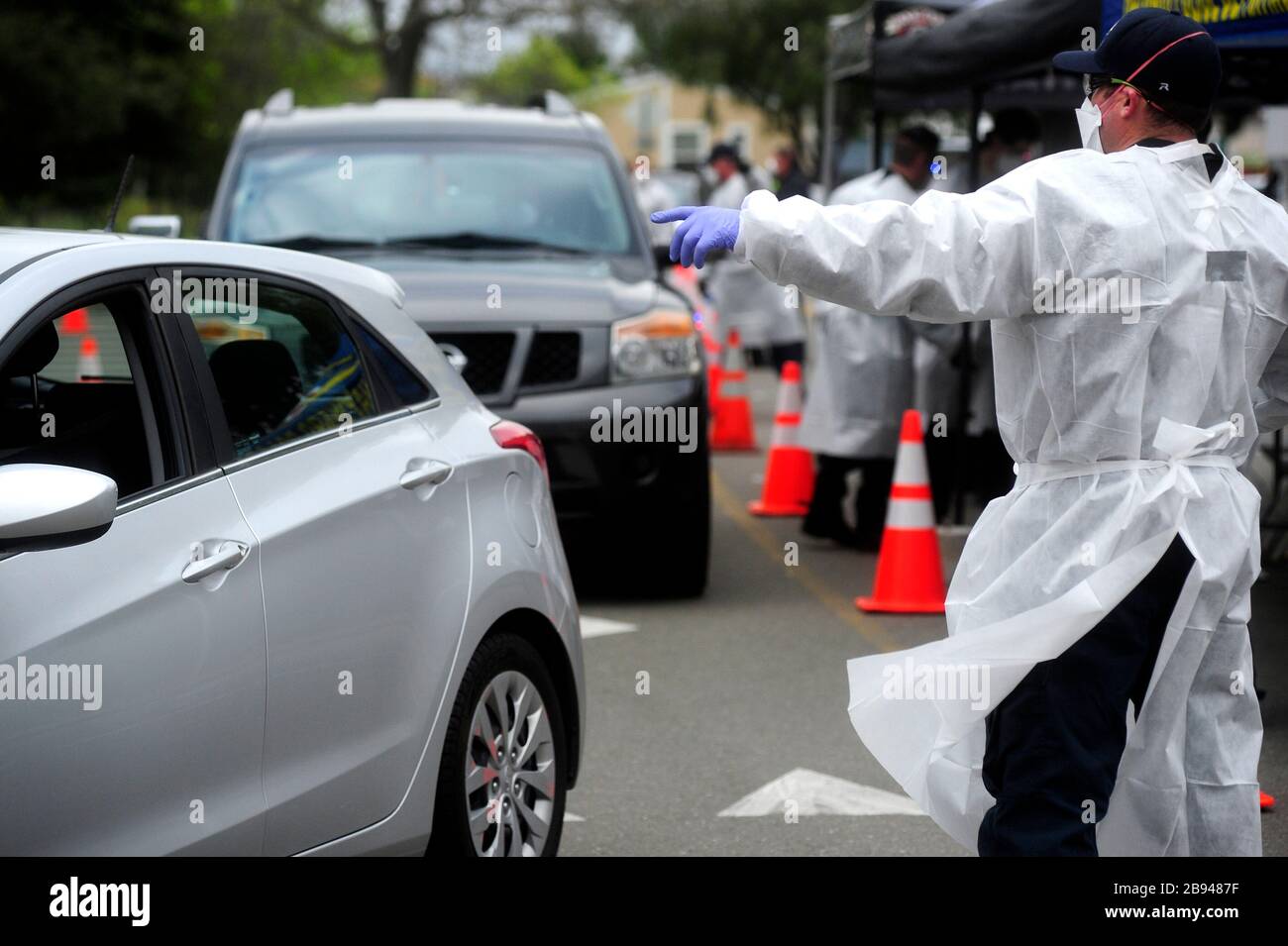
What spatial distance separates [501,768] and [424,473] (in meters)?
0.71

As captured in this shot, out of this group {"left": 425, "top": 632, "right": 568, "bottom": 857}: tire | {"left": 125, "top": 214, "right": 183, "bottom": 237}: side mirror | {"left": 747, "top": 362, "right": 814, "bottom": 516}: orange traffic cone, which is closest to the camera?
{"left": 425, "top": 632, "right": 568, "bottom": 857}: tire

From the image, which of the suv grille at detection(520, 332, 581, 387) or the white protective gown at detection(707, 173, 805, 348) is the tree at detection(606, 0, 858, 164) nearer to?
the white protective gown at detection(707, 173, 805, 348)

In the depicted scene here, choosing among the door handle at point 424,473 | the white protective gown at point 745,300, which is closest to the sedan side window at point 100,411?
the door handle at point 424,473

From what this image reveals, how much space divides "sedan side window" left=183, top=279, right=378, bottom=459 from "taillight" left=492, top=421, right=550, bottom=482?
454 millimetres

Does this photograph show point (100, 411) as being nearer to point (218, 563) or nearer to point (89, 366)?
point (218, 563)

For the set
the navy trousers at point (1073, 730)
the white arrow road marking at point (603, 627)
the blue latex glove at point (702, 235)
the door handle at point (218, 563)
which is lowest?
the white arrow road marking at point (603, 627)

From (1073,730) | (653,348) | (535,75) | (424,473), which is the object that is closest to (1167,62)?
(1073,730)

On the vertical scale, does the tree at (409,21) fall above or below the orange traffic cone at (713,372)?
above

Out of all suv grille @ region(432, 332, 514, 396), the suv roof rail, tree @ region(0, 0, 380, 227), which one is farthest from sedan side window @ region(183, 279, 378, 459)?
tree @ region(0, 0, 380, 227)

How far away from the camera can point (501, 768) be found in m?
4.41

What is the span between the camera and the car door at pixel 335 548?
3617mm

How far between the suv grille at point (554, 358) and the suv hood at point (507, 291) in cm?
7

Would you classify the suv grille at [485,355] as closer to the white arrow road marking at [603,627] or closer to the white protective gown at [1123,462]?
the white arrow road marking at [603,627]

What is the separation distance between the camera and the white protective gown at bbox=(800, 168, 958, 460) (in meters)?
9.95
